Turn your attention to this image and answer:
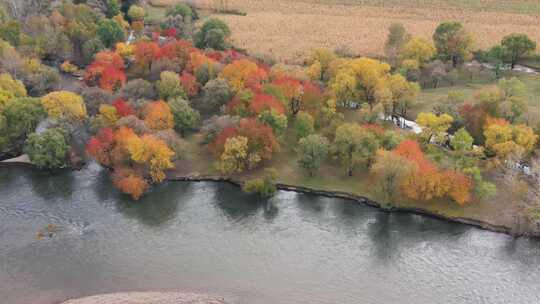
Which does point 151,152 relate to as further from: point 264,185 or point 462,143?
point 462,143

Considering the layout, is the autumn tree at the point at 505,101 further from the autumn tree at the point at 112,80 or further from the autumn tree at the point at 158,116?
the autumn tree at the point at 112,80

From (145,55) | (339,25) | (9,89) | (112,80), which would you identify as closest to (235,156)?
(112,80)

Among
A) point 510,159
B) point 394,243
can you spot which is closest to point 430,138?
point 510,159

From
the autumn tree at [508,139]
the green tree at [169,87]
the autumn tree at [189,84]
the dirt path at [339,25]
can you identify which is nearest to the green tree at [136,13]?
the dirt path at [339,25]

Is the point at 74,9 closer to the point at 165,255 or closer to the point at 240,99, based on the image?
the point at 240,99

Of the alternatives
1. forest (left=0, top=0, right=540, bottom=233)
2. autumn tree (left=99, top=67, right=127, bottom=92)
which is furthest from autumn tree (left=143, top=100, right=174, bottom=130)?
autumn tree (left=99, top=67, right=127, bottom=92)
